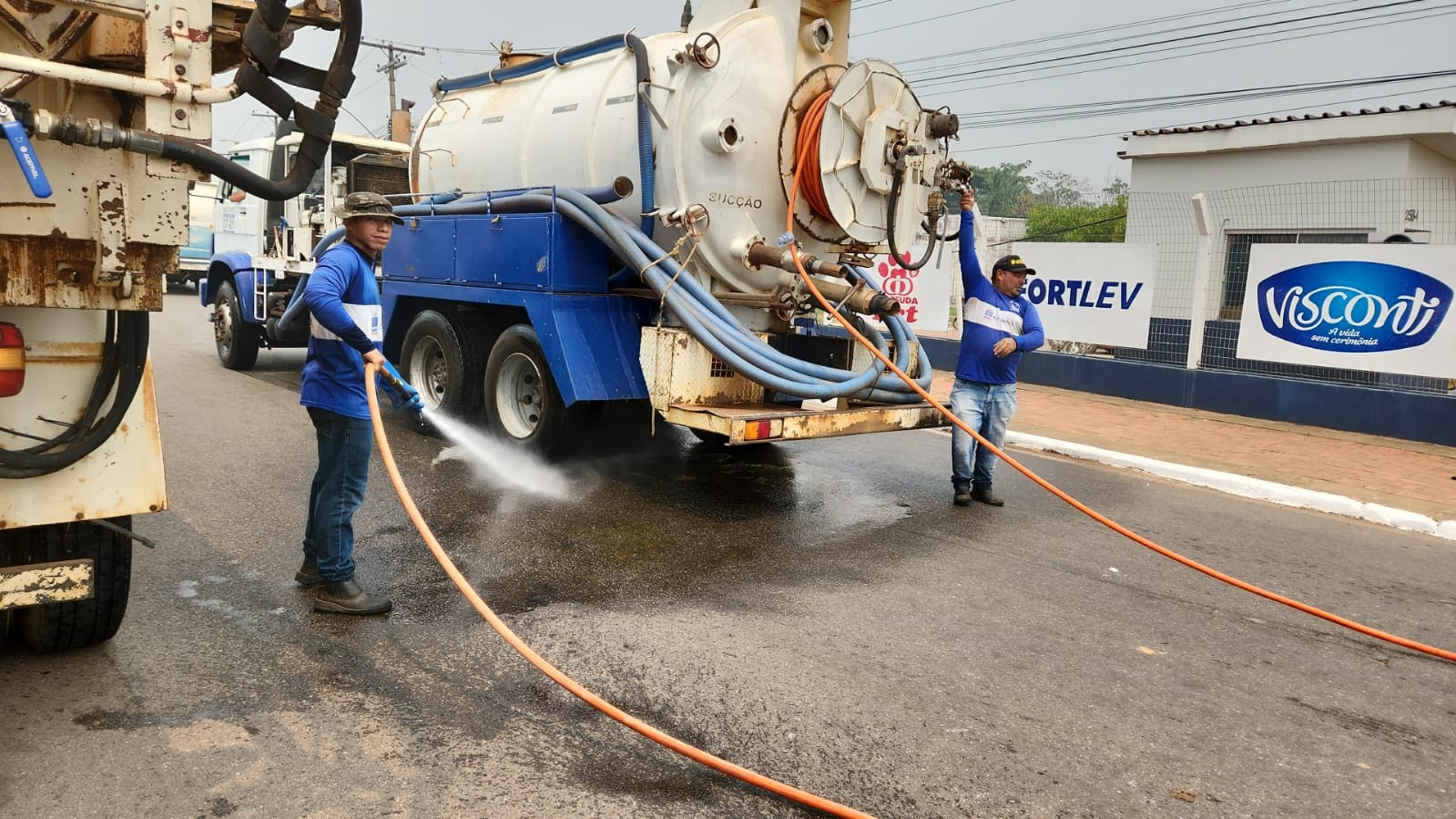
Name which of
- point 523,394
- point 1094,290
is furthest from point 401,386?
point 1094,290

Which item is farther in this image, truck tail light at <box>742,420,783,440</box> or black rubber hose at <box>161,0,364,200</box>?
truck tail light at <box>742,420,783,440</box>

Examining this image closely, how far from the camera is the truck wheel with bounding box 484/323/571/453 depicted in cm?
689

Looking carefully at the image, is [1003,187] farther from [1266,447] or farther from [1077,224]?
[1266,447]

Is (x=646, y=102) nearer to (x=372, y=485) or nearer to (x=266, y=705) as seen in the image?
(x=372, y=485)

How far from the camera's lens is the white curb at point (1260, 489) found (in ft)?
22.2

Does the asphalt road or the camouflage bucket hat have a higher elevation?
the camouflage bucket hat

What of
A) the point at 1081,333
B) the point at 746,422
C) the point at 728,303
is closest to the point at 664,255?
the point at 728,303

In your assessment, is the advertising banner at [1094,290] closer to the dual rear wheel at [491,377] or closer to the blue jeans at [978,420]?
the blue jeans at [978,420]

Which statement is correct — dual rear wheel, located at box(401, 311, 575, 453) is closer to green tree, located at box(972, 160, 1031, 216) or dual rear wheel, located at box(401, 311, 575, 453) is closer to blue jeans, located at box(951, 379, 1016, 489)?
blue jeans, located at box(951, 379, 1016, 489)

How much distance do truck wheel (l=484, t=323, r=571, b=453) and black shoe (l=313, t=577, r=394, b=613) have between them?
2.72m

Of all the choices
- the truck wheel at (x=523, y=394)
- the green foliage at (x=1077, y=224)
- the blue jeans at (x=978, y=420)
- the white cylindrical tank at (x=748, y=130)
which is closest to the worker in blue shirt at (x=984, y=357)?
the blue jeans at (x=978, y=420)

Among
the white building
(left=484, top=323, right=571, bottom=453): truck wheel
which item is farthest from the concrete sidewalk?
(left=484, top=323, right=571, bottom=453): truck wheel

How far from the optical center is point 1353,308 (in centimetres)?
982

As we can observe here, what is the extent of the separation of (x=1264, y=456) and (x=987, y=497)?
138 inches
